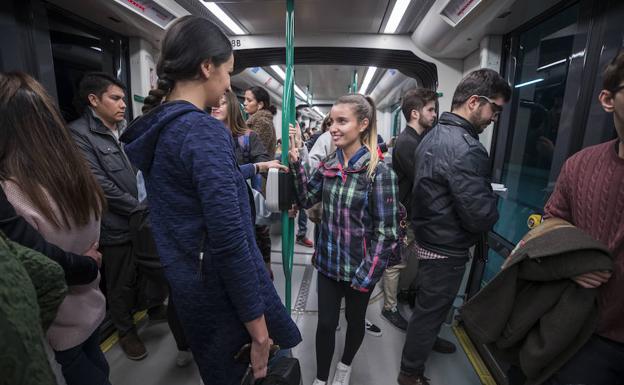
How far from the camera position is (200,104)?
3.08ft

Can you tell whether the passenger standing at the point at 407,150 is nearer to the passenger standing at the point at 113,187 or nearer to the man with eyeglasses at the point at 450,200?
the man with eyeglasses at the point at 450,200

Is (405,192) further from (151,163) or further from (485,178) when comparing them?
(151,163)

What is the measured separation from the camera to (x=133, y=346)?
83.2 inches

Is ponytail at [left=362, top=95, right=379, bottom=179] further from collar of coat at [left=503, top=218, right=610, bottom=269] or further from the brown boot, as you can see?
the brown boot

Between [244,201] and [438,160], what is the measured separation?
3.75 ft

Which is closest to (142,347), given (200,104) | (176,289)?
(176,289)

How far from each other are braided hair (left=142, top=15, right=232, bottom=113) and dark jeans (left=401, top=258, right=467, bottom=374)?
5.05 feet

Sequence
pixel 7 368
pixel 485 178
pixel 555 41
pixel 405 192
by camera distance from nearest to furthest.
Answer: pixel 7 368
pixel 485 178
pixel 555 41
pixel 405 192

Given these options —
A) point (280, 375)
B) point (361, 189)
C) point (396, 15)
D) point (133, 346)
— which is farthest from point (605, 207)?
point (133, 346)

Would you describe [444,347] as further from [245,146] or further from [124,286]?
[124,286]

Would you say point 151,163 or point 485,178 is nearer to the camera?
point 151,163

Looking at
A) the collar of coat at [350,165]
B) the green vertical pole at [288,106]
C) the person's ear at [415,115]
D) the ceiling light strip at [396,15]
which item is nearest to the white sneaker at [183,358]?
the green vertical pole at [288,106]

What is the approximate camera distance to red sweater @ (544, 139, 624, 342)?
0.92 meters

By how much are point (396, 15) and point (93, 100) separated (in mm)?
2484
